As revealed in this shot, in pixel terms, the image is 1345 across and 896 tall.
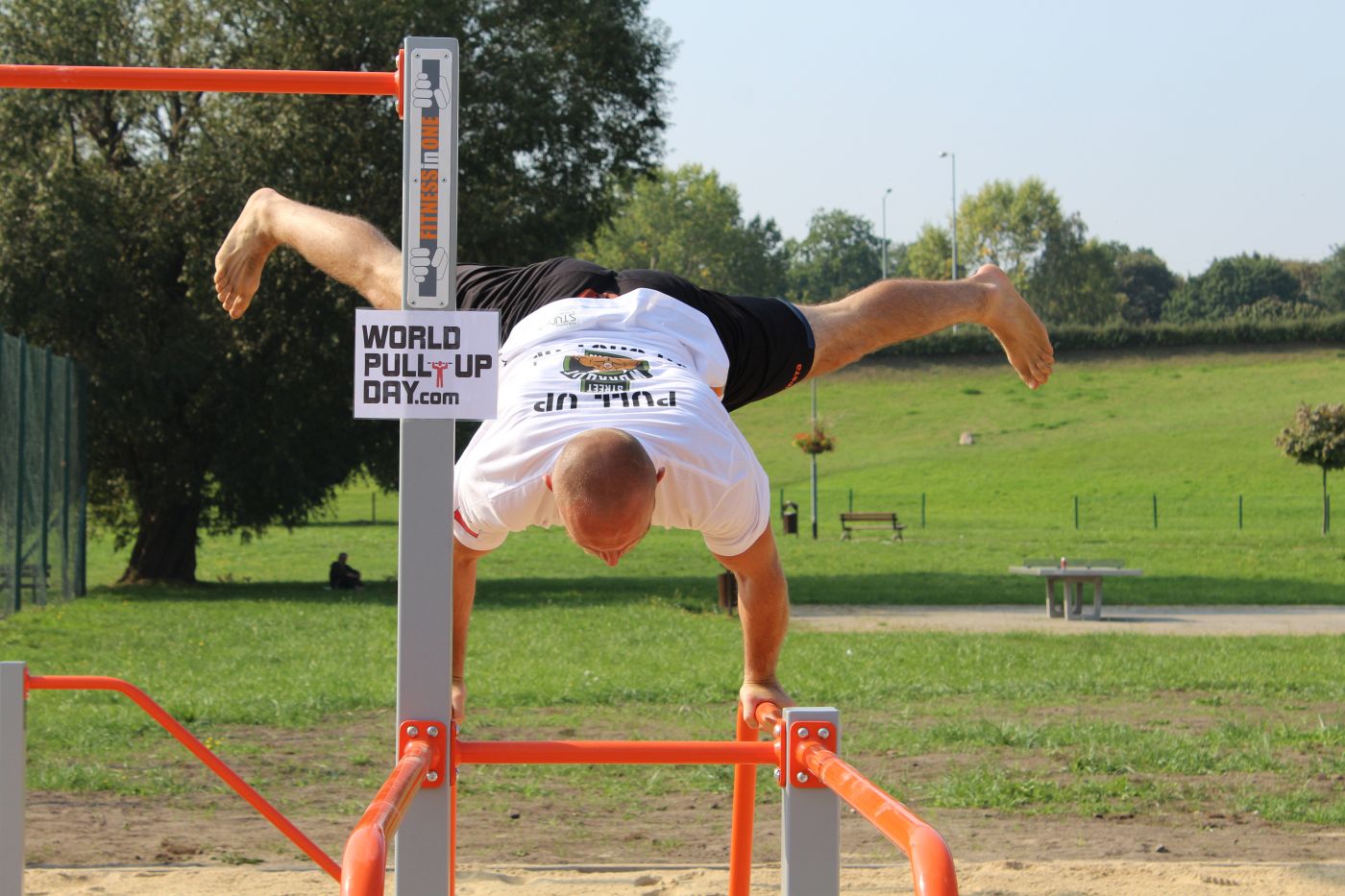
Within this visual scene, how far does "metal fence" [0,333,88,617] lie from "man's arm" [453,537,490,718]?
12665mm

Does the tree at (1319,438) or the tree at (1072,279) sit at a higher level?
the tree at (1072,279)

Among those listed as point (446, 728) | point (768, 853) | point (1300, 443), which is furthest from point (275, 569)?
point (446, 728)

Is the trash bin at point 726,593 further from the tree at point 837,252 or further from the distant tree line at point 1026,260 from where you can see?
the tree at point 837,252

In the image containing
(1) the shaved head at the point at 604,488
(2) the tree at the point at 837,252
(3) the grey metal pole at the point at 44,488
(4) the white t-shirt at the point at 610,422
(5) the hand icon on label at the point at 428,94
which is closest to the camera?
(1) the shaved head at the point at 604,488

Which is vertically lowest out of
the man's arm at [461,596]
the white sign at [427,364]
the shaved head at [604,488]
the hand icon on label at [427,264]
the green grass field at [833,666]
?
the green grass field at [833,666]

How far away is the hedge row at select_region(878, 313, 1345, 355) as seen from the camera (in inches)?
2014

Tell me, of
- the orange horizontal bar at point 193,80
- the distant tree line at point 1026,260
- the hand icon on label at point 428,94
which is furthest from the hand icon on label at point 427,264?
the distant tree line at point 1026,260

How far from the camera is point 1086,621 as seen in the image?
53.2 ft

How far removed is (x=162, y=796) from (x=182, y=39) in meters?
14.6

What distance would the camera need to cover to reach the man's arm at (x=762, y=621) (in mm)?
3611

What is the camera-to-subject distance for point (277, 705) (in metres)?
9.43

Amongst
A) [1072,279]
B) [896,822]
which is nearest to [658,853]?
[896,822]

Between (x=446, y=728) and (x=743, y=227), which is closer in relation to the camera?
(x=446, y=728)

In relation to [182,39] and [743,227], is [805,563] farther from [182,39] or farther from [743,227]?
[743,227]
